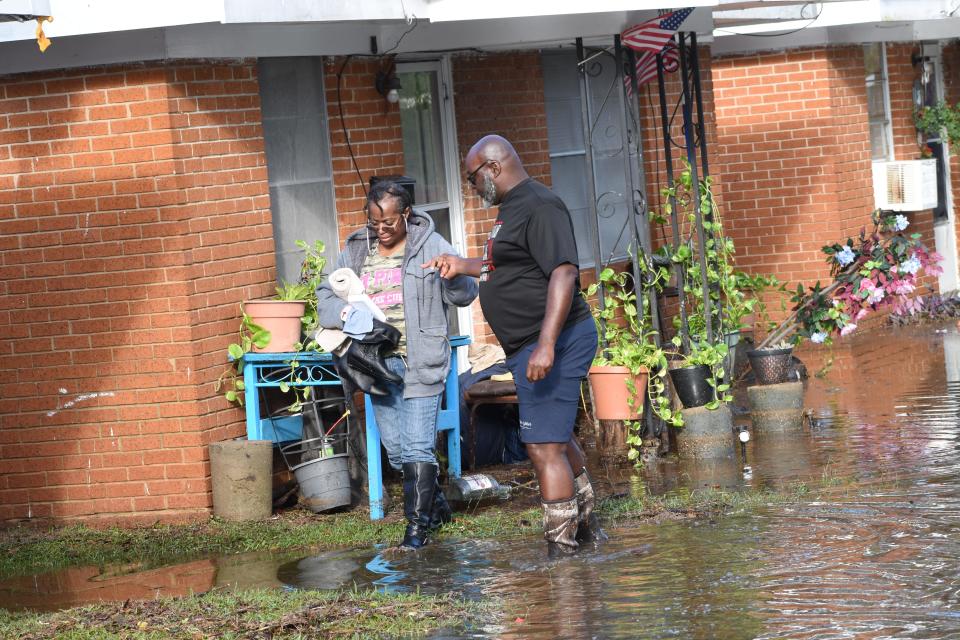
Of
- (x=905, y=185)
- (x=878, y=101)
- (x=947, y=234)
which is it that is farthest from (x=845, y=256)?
(x=947, y=234)

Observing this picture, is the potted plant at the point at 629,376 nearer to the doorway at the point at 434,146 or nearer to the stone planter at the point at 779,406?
the stone planter at the point at 779,406

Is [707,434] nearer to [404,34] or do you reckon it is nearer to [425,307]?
[425,307]

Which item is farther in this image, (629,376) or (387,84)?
(387,84)

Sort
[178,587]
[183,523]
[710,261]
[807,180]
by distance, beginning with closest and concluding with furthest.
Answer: [178,587]
[183,523]
[710,261]
[807,180]

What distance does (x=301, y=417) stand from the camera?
9086mm

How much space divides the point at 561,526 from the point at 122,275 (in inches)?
129

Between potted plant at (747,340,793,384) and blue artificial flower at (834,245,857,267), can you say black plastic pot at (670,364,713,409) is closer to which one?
potted plant at (747,340,793,384)

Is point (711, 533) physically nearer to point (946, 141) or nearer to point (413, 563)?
point (413, 563)

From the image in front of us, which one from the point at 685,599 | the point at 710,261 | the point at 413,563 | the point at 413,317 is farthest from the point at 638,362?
the point at 685,599

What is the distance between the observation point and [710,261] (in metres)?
10.6

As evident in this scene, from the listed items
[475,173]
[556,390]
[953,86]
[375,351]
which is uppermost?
[953,86]

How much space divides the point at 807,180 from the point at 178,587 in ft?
33.1

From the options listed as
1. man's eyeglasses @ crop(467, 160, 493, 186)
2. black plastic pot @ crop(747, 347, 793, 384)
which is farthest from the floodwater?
man's eyeglasses @ crop(467, 160, 493, 186)

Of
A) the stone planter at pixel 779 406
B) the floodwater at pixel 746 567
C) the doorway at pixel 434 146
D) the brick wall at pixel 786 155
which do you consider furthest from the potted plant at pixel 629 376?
the brick wall at pixel 786 155
